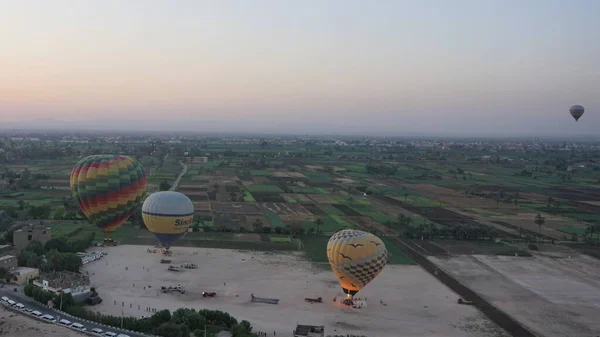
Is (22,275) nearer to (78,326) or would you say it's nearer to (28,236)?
(28,236)

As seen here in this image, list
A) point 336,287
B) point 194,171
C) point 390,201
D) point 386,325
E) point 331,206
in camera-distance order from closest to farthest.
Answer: point 386,325 → point 336,287 → point 331,206 → point 390,201 → point 194,171

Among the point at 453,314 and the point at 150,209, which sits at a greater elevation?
the point at 150,209

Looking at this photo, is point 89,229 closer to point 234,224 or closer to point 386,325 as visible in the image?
point 234,224

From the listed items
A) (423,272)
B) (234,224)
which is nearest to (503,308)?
(423,272)

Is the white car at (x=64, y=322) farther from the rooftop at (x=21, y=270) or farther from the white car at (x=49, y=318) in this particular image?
the rooftop at (x=21, y=270)

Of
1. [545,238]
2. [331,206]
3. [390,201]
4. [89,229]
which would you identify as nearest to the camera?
[89,229]

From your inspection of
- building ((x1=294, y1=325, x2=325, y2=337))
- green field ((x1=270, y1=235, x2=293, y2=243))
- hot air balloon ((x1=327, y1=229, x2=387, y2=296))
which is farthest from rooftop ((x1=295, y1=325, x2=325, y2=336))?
green field ((x1=270, y1=235, x2=293, y2=243))

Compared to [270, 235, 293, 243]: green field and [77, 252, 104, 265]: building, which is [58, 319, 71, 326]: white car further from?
[270, 235, 293, 243]: green field
